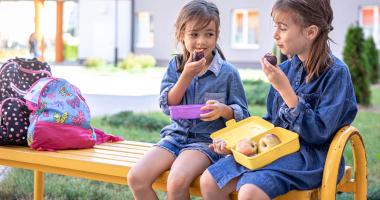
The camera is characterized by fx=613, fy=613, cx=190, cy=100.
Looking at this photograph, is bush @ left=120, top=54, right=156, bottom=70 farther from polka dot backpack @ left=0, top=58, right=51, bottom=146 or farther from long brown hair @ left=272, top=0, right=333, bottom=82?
long brown hair @ left=272, top=0, right=333, bottom=82

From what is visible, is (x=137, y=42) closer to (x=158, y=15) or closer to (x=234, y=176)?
(x=158, y=15)

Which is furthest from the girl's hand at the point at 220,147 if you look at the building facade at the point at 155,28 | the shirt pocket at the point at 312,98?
the building facade at the point at 155,28

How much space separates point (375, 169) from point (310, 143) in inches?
103

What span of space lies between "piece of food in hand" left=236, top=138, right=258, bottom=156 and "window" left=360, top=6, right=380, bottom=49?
768 inches

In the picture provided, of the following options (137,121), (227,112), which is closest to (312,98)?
(227,112)

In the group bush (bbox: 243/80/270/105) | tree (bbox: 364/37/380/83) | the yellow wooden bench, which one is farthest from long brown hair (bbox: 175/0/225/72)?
tree (bbox: 364/37/380/83)

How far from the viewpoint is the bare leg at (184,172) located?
2660 mm

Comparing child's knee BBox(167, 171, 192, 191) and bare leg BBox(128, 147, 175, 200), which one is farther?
bare leg BBox(128, 147, 175, 200)

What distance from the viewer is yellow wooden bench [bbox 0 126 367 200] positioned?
97.4 inches

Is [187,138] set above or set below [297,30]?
below

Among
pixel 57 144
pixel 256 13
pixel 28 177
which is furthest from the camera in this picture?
pixel 256 13

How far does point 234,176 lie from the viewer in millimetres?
2482

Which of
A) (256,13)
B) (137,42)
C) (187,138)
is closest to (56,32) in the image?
(137,42)

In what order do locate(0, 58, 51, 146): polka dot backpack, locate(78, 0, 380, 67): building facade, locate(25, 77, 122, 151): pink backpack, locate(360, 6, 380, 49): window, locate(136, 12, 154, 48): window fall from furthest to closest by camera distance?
1. locate(136, 12, 154, 48): window
2. locate(78, 0, 380, 67): building facade
3. locate(360, 6, 380, 49): window
4. locate(0, 58, 51, 146): polka dot backpack
5. locate(25, 77, 122, 151): pink backpack
